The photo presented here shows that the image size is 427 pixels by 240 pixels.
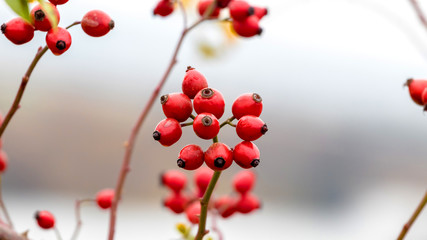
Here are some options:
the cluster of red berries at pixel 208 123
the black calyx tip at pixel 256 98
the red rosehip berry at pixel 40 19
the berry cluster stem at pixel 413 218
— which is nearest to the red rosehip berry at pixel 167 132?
the cluster of red berries at pixel 208 123

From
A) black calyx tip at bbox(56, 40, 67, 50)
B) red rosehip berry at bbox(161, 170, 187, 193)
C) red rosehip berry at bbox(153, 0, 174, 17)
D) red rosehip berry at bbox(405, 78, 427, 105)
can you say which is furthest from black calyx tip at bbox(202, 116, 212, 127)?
red rosehip berry at bbox(161, 170, 187, 193)

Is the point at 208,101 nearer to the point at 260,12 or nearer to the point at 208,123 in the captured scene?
the point at 208,123

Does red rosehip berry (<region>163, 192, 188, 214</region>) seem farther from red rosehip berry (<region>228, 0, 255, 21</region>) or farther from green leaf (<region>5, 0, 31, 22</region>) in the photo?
green leaf (<region>5, 0, 31, 22</region>)

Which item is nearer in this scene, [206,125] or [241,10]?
[206,125]

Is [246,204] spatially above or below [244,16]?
below

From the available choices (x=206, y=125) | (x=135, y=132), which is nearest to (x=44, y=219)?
(x=135, y=132)

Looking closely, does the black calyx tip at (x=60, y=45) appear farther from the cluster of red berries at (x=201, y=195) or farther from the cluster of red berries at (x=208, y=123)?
the cluster of red berries at (x=201, y=195)
